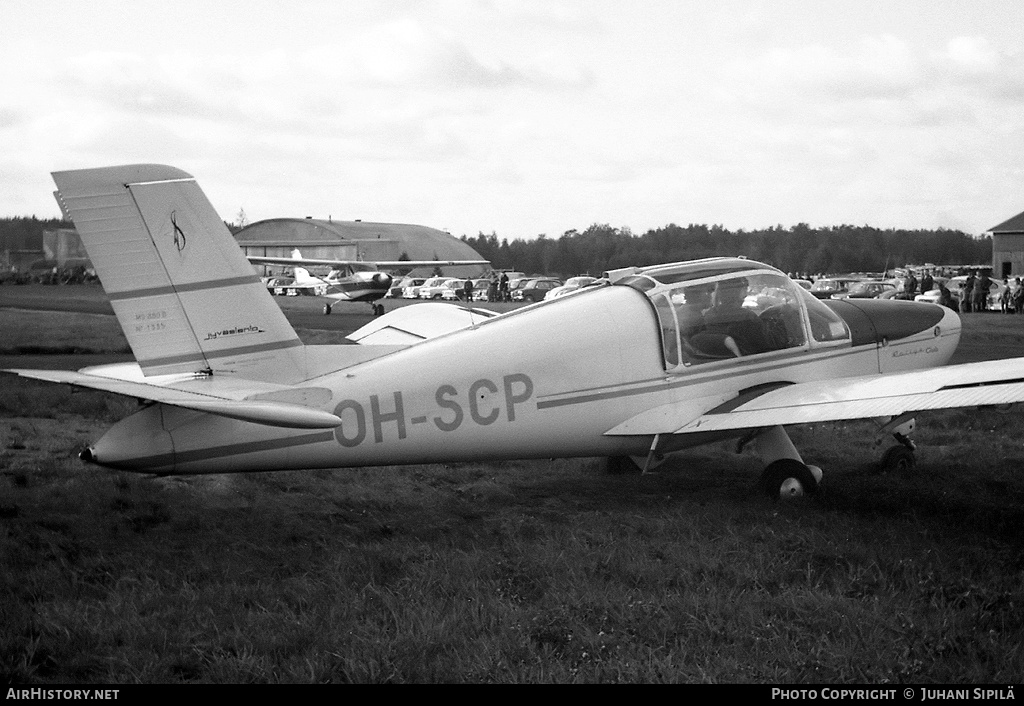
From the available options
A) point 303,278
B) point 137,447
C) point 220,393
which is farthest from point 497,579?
point 303,278

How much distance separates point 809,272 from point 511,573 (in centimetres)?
3663

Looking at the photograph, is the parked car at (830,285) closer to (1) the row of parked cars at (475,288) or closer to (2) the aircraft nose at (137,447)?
(1) the row of parked cars at (475,288)

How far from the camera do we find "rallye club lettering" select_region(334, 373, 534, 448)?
6.52 m

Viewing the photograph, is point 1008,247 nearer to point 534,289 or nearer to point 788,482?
point 534,289

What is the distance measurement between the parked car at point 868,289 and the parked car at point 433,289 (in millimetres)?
21040

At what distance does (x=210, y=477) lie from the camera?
771cm

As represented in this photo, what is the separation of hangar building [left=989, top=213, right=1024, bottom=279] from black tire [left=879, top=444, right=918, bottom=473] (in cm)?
5877

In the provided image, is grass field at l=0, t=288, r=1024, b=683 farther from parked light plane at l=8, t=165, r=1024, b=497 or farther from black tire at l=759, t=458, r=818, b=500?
parked light plane at l=8, t=165, r=1024, b=497

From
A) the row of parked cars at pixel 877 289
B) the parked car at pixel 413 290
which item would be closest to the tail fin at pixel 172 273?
the row of parked cars at pixel 877 289

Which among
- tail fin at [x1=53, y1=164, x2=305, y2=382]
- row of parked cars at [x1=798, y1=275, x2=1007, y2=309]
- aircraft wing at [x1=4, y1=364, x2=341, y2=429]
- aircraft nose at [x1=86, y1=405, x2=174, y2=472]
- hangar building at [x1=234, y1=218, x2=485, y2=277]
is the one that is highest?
hangar building at [x1=234, y1=218, x2=485, y2=277]

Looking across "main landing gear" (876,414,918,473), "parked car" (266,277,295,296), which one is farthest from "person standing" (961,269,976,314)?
"parked car" (266,277,295,296)

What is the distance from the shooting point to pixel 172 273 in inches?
246
